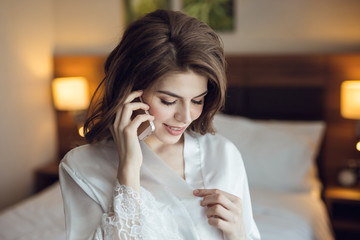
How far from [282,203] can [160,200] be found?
1.18 m

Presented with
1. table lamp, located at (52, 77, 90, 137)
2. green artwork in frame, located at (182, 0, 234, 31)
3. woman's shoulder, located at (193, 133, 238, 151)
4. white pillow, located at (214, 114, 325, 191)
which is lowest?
white pillow, located at (214, 114, 325, 191)

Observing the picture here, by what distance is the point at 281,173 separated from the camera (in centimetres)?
245

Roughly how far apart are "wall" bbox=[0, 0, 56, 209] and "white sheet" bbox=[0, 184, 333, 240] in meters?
0.87

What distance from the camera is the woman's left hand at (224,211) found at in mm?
1188

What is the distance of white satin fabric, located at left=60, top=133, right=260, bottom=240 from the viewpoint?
4.07 feet

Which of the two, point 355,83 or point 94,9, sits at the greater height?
point 94,9

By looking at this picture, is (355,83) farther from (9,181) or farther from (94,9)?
(9,181)

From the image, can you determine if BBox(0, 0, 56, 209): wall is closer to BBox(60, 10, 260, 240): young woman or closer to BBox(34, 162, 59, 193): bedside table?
BBox(34, 162, 59, 193): bedside table

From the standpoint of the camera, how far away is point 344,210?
273cm

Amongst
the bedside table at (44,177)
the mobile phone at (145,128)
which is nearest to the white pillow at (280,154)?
the mobile phone at (145,128)

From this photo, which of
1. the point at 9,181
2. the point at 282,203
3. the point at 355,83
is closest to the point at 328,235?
the point at 282,203

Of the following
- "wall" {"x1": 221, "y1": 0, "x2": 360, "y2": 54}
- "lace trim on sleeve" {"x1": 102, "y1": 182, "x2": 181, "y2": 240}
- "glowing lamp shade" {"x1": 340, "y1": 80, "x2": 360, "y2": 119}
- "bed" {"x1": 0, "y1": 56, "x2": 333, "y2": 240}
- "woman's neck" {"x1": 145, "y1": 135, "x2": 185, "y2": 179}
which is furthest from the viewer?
"wall" {"x1": 221, "y1": 0, "x2": 360, "y2": 54}

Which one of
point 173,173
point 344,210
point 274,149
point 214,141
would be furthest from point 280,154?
point 173,173

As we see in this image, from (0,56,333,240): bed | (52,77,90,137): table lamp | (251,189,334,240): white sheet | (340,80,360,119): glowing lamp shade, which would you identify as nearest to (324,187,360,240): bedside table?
(0,56,333,240): bed
